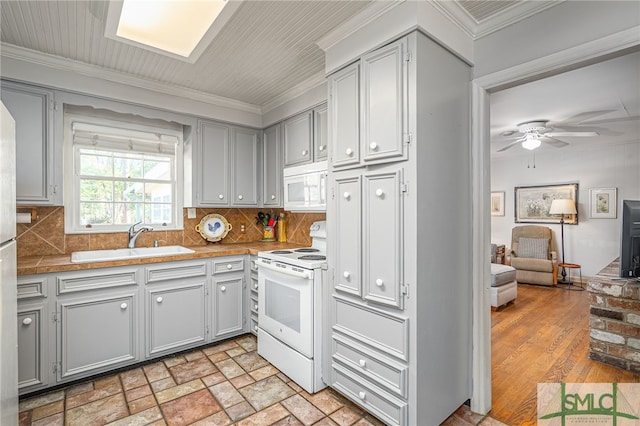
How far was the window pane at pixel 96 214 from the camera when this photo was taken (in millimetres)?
2924

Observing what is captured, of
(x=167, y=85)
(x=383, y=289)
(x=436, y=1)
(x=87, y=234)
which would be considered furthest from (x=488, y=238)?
(x=87, y=234)

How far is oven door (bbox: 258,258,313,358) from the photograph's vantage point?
7.48 feet

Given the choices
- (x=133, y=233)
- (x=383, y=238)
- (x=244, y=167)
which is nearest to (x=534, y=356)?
(x=383, y=238)

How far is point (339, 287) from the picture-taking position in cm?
216

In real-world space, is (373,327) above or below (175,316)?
above

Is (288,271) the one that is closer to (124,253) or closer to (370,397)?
(370,397)

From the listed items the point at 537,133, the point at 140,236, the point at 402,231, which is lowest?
the point at 140,236

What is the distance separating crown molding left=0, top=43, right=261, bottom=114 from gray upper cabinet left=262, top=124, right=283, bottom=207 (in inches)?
15.2

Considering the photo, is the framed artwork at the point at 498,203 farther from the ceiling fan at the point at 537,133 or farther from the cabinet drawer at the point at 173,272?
the cabinet drawer at the point at 173,272

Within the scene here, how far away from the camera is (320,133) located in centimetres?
287

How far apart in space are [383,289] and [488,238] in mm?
843

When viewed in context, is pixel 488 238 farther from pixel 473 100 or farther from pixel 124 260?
pixel 124 260

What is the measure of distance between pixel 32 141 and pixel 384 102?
2675 mm

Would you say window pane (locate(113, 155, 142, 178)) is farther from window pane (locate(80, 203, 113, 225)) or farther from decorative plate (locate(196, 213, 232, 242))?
decorative plate (locate(196, 213, 232, 242))
